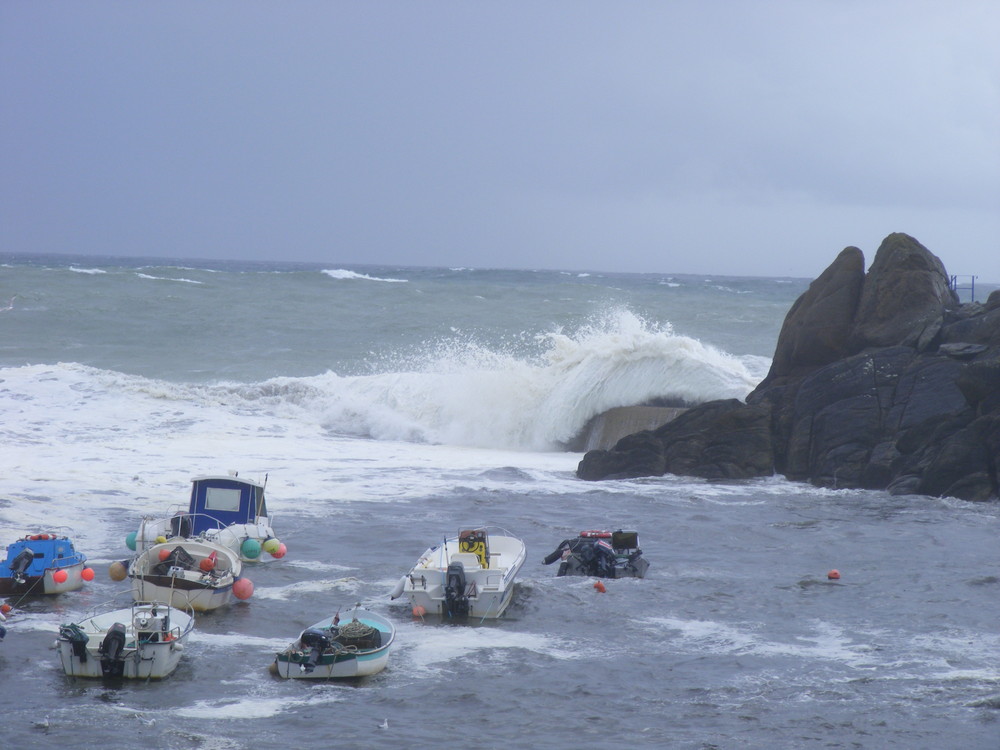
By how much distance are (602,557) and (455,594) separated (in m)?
3.15

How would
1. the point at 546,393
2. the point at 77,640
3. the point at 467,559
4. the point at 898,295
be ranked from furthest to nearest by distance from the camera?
the point at 546,393, the point at 898,295, the point at 467,559, the point at 77,640

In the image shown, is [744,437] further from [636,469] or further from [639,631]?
[639,631]

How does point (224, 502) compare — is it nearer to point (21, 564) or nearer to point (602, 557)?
point (21, 564)

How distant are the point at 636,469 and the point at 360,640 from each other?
13630 mm

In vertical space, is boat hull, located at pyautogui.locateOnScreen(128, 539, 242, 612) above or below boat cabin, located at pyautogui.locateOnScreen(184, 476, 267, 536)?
below

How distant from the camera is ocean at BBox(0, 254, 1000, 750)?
12.2 meters

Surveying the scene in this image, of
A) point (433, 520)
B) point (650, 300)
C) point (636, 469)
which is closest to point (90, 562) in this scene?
point (433, 520)

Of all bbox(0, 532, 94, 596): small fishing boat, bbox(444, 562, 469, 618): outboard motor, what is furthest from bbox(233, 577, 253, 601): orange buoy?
bbox(444, 562, 469, 618): outboard motor

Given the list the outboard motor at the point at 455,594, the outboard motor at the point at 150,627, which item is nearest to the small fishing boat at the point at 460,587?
the outboard motor at the point at 455,594

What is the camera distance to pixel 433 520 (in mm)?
21859

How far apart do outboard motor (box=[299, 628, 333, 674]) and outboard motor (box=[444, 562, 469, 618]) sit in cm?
274

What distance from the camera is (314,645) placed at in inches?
532

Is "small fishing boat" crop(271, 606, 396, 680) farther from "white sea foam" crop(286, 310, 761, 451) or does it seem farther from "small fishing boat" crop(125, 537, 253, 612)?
"white sea foam" crop(286, 310, 761, 451)

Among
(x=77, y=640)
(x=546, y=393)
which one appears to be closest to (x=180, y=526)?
(x=77, y=640)
